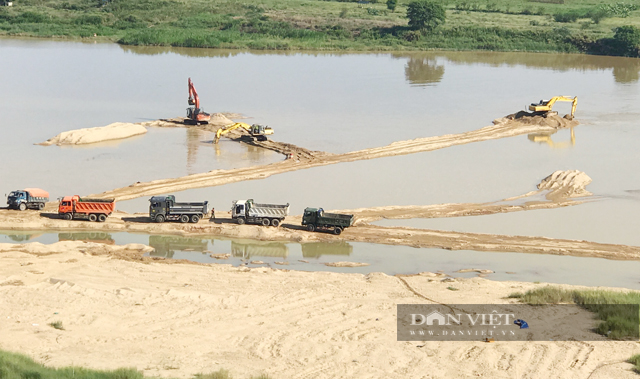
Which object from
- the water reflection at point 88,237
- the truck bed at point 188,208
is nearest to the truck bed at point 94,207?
the water reflection at point 88,237

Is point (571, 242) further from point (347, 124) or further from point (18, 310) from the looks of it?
point (347, 124)

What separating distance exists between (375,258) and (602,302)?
10.6 meters

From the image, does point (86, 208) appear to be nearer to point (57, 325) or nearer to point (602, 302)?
point (57, 325)

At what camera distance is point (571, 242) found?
35.5 metres

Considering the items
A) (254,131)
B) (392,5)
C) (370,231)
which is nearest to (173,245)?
(370,231)

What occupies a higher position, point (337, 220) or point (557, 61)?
point (557, 61)

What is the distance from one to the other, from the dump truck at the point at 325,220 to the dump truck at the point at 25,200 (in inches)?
513

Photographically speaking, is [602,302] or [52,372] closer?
[52,372]

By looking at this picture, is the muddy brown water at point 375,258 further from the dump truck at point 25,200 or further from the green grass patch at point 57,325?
the green grass patch at point 57,325

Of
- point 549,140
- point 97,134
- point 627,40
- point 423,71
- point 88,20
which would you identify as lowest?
point 549,140

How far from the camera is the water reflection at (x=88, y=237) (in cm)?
3591

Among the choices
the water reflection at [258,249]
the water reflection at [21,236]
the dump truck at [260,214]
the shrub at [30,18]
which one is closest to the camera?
the water reflection at [258,249]

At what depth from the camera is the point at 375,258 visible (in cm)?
3400

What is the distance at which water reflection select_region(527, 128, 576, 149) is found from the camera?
56.4m
